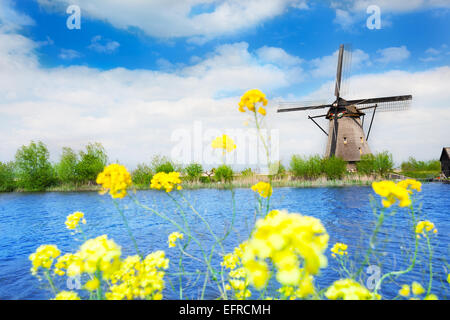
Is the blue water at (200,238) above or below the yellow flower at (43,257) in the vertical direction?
below

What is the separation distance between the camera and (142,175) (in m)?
28.6

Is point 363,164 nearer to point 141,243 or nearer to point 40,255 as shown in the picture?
point 141,243

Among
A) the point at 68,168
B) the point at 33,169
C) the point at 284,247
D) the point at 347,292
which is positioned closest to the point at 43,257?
the point at 284,247

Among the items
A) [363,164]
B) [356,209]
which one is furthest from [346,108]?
[356,209]

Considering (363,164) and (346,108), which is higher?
(346,108)

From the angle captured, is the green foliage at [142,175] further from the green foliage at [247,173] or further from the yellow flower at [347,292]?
the yellow flower at [347,292]

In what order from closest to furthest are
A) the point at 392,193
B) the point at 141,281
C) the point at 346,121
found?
1. the point at 392,193
2. the point at 141,281
3. the point at 346,121

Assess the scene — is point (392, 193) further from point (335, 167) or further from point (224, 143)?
point (335, 167)

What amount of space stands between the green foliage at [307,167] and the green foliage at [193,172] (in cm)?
1085

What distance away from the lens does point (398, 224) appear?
7.90 meters

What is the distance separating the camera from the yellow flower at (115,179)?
1834 millimetres

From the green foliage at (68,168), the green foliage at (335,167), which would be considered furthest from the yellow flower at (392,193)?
the green foliage at (68,168)

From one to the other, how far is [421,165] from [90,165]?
44.0m
